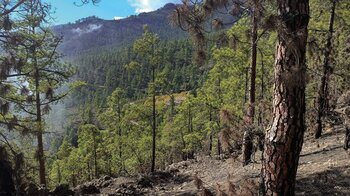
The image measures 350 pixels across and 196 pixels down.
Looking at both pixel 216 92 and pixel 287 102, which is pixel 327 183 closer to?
pixel 287 102

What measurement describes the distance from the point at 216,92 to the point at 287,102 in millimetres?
24624

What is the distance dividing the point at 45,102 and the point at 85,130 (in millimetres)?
12799

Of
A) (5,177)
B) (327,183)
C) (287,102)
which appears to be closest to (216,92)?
(5,177)

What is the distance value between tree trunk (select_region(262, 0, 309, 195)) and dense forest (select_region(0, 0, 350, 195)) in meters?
0.01

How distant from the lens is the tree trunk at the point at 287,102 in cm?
440

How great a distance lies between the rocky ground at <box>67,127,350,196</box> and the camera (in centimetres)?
707

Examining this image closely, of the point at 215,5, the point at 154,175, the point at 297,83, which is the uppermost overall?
the point at 215,5

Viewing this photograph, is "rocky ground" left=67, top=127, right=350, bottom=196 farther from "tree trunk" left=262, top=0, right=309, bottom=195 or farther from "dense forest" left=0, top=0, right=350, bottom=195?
"tree trunk" left=262, top=0, right=309, bottom=195

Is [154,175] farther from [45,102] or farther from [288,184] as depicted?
[288,184]

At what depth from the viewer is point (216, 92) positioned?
2906cm

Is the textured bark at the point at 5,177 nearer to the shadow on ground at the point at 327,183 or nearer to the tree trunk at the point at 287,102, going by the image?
the shadow on ground at the point at 327,183

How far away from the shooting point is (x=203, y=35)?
566 cm

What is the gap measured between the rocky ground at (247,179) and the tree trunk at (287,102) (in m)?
0.62

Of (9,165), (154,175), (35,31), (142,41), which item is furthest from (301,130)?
(142,41)
